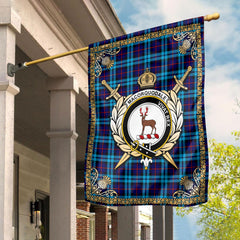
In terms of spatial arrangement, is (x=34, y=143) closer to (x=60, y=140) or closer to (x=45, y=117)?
(x=45, y=117)

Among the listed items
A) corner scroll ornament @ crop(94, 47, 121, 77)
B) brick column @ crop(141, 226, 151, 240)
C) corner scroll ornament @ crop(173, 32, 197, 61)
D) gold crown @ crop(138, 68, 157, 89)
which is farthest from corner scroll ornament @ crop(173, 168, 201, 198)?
brick column @ crop(141, 226, 151, 240)

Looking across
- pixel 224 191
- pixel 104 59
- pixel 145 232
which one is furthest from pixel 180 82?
pixel 145 232

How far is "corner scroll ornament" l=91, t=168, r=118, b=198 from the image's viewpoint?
22.2 ft

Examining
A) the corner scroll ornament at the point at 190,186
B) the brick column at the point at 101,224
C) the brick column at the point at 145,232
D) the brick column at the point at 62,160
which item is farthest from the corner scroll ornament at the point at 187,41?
the brick column at the point at 145,232

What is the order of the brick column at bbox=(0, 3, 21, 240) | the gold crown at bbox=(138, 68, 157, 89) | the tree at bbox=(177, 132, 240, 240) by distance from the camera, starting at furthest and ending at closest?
the tree at bbox=(177, 132, 240, 240)
the gold crown at bbox=(138, 68, 157, 89)
the brick column at bbox=(0, 3, 21, 240)

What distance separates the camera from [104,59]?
6895 mm

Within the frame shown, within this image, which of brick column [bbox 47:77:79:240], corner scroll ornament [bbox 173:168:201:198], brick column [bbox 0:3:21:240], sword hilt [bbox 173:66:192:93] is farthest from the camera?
brick column [bbox 47:77:79:240]

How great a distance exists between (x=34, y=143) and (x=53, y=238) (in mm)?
7260

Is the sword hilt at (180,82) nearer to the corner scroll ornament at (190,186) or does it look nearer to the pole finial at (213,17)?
the pole finial at (213,17)

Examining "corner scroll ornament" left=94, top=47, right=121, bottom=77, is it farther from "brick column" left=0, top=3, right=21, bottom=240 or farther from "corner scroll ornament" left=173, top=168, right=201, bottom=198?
"corner scroll ornament" left=173, top=168, right=201, bottom=198

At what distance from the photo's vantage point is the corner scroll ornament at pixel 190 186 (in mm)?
6320

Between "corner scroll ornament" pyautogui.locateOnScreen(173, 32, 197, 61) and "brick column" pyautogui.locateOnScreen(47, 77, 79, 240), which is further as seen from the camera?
"brick column" pyautogui.locateOnScreen(47, 77, 79, 240)

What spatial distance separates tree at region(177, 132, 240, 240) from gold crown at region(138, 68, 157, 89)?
621 inches

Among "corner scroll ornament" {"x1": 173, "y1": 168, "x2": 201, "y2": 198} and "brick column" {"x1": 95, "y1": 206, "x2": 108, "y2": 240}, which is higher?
"corner scroll ornament" {"x1": 173, "y1": 168, "x2": 201, "y2": 198}
